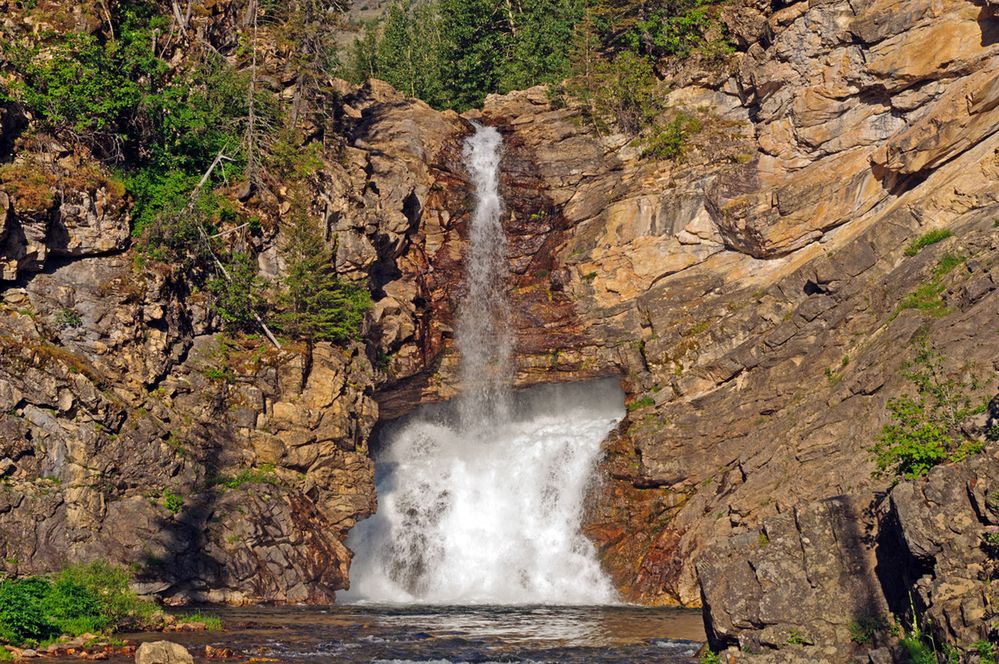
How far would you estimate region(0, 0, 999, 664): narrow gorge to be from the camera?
96.8ft

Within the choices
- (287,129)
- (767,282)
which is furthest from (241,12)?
(767,282)

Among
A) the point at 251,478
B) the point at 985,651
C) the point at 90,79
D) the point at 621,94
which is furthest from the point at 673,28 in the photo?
the point at 985,651

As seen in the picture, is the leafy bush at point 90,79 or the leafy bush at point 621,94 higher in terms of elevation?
the leafy bush at point 621,94

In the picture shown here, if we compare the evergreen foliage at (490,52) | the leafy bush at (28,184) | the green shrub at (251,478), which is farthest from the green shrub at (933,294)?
the evergreen foliage at (490,52)

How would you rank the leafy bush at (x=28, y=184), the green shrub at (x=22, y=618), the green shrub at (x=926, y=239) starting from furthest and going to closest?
the green shrub at (x=926, y=239), the leafy bush at (x=28, y=184), the green shrub at (x=22, y=618)

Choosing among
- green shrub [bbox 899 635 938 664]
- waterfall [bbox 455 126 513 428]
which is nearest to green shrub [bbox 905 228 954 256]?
waterfall [bbox 455 126 513 428]

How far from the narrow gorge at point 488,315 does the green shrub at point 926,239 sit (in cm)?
17

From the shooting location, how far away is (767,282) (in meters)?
38.0

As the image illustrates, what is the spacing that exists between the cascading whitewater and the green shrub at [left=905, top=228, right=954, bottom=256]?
13.5m

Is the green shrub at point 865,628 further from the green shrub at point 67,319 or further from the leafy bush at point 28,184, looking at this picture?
the leafy bush at point 28,184

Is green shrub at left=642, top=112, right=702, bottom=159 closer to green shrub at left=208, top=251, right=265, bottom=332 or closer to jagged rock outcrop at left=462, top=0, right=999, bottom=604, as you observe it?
jagged rock outcrop at left=462, top=0, right=999, bottom=604

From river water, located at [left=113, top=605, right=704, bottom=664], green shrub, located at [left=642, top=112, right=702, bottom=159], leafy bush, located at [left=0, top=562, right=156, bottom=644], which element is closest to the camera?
leafy bush, located at [left=0, top=562, right=156, bottom=644]

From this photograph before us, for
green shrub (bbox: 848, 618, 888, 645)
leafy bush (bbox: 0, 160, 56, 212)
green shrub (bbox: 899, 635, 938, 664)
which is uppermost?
→ leafy bush (bbox: 0, 160, 56, 212)

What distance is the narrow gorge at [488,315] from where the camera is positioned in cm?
2952
